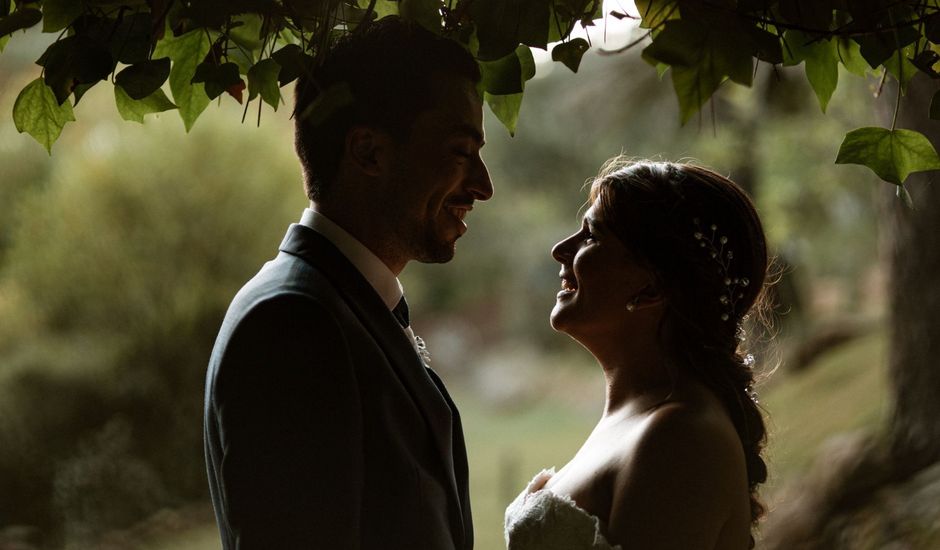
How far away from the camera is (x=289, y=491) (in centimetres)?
99

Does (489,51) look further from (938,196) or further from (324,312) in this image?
(938,196)

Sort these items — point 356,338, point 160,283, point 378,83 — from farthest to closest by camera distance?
point 160,283, point 378,83, point 356,338

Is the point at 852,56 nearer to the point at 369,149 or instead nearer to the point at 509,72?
the point at 509,72

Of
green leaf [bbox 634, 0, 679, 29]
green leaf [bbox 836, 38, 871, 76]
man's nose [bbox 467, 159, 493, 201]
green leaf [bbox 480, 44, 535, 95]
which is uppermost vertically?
man's nose [bbox 467, 159, 493, 201]

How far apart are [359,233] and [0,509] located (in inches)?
214

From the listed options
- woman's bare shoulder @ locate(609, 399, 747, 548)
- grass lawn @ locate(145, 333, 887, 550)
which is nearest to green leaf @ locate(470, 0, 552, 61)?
woman's bare shoulder @ locate(609, 399, 747, 548)

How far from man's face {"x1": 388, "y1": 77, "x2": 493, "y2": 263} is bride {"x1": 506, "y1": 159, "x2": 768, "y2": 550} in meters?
0.42

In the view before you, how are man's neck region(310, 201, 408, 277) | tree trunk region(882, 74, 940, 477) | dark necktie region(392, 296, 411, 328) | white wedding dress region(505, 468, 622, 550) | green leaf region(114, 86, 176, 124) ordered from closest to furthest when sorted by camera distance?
green leaf region(114, 86, 176, 124), man's neck region(310, 201, 408, 277), dark necktie region(392, 296, 411, 328), white wedding dress region(505, 468, 622, 550), tree trunk region(882, 74, 940, 477)

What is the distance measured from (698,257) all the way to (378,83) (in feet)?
2.22

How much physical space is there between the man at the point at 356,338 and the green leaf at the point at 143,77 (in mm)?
130

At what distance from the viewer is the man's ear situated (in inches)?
50.1

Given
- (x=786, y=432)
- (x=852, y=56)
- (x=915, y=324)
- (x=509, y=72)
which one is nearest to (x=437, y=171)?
(x=509, y=72)

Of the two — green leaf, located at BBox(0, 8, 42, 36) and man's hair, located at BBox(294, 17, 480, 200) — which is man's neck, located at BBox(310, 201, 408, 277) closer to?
man's hair, located at BBox(294, 17, 480, 200)

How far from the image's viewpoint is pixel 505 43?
0.82 meters
